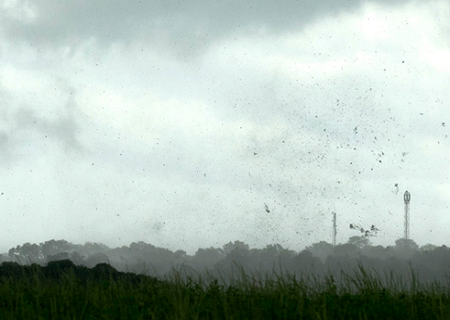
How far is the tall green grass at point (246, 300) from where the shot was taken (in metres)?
16.2

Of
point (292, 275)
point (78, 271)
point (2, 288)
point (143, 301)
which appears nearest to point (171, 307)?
point (143, 301)

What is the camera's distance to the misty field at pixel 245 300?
16.2 meters

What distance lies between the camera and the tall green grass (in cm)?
1617

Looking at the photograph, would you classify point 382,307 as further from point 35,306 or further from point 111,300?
point 35,306

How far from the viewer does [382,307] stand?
1700cm

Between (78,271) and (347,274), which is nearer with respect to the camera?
(347,274)

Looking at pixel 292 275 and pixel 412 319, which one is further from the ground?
pixel 292 275

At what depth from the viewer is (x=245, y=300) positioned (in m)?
17.7

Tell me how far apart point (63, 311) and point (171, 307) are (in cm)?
318

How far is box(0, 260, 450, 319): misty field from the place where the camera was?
16.2m

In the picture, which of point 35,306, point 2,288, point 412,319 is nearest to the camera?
point 412,319

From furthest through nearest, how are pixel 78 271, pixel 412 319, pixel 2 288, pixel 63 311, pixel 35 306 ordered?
pixel 78 271, pixel 2 288, pixel 35 306, pixel 63 311, pixel 412 319

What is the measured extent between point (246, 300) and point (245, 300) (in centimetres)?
15

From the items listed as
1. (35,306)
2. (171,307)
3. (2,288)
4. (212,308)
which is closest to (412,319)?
(212,308)
